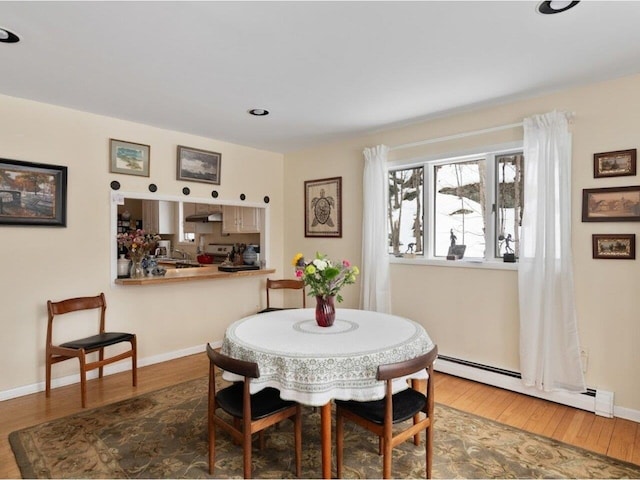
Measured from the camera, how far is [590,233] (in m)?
2.72

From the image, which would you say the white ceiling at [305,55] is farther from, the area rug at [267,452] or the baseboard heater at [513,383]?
the area rug at [267,452]

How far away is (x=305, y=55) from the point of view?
2271 millimetres

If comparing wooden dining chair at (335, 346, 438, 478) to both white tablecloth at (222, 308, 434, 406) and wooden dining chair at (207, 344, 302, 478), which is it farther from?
wooden dining chair at (207, 344, 302, 478)

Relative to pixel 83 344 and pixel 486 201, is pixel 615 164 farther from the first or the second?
pixel 83 344

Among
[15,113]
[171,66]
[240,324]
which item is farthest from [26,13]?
[240,324]

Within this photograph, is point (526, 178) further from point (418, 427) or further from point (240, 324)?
point (240, 324)

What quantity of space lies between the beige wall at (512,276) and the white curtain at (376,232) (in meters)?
0.15

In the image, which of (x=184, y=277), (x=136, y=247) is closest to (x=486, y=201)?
(x=184, y=277)

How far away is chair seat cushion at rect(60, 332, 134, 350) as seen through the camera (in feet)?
9.61

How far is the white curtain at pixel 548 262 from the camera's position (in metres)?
2.76

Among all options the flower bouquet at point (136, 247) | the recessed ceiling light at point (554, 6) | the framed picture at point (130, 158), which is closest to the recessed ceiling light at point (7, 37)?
the framed picture at point (130, 158)

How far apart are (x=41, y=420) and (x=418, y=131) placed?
152 inches

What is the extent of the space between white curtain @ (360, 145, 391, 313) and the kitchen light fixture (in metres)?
1.15

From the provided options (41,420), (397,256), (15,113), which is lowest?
(41,420)
